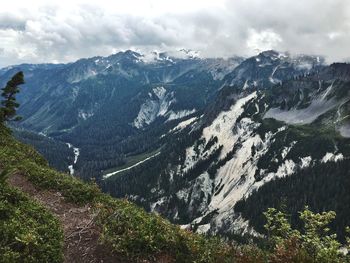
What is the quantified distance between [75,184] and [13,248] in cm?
1281

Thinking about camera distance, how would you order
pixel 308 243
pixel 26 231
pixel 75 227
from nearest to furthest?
pixel 308 243 < pixel 26 231 < pixel 75 227

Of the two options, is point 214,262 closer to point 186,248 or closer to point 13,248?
point 186,248

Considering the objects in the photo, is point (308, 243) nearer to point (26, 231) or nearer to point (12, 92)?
point (26, 231)

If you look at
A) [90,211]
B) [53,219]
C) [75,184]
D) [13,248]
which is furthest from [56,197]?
[13,248]

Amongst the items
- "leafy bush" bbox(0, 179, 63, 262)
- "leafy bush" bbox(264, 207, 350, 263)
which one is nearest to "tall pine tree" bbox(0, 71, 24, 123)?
"leafy bush" bbox(0, 179, 63, 262)

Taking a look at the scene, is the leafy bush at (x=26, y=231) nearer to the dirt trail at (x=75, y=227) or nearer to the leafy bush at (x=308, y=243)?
the dirt trail at (x=75, y=227)

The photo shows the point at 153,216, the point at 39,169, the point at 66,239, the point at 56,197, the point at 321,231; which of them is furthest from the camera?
the point at 39,169

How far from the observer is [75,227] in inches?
1035

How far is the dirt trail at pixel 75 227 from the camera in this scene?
75.5ft

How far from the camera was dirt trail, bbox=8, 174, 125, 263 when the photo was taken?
23016 millimetres

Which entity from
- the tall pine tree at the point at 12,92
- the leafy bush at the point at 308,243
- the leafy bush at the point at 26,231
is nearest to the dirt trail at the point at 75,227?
the leafy bush at the point at 26,231

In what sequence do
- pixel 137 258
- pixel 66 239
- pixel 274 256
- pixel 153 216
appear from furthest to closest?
pixel 153 216
pixel 66 239
pixel 137 258
pixel 274 256

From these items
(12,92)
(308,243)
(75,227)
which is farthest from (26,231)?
(12,92)

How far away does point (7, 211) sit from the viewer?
24.0 meters
